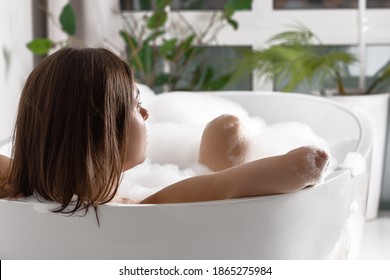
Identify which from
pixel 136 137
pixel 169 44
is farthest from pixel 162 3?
pixel 136 137

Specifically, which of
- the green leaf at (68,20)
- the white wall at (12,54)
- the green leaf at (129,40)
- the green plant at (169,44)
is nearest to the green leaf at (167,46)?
the green plant at (169,44)

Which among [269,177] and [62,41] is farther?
[62,41]

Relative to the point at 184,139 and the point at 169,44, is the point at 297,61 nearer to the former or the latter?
the point at 169,44

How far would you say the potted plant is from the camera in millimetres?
2850

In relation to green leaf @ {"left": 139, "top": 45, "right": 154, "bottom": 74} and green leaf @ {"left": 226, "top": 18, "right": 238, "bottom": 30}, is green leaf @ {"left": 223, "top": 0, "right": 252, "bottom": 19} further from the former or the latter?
green leaf @ {"left": 139, "top": 45, "right": 154, "bottom": 74}

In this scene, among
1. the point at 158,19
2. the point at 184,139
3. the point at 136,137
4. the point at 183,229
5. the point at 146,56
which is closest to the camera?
the point at 183,229

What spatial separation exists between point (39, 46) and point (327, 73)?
111cm

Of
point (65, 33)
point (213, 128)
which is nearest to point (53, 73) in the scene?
point (213, 128)

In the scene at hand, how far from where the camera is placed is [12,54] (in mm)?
2809

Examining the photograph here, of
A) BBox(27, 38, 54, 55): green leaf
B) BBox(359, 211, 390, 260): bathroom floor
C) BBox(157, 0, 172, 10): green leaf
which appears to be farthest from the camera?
BBox(157, 0, 172, 10): green leaf

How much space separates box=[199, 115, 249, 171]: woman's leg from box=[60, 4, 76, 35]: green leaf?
50.6 inches

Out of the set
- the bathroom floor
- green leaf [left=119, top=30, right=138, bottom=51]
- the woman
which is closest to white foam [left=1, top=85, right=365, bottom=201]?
the woman

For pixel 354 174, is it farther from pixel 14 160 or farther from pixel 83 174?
pixel 14 160
